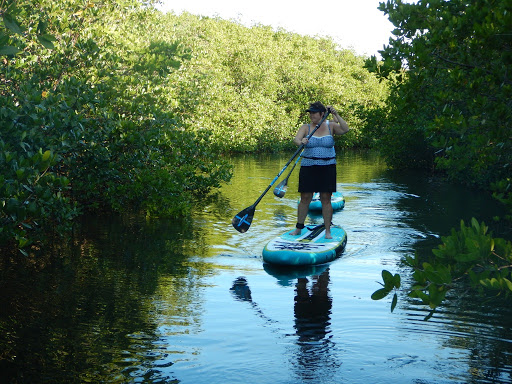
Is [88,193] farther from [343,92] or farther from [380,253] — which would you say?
[343,92]

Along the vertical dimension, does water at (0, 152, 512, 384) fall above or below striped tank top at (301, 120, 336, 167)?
below

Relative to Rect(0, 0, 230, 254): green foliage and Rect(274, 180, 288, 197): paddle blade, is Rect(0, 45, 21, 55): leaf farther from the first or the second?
Rect(274, 180, 288, 197): paddle blade

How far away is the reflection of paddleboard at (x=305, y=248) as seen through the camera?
8.55 metres

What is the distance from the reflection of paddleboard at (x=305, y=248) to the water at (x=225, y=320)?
0.16 metres

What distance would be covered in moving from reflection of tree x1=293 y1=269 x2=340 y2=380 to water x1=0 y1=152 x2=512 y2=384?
2 centimetres

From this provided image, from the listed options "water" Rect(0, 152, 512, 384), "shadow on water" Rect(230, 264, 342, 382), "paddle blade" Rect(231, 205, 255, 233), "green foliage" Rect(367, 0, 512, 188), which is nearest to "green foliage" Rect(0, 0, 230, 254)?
"water" Rect(0, 152, 512, 384)

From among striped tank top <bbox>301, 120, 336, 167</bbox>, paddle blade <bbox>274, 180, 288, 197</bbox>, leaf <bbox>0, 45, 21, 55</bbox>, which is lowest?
paddle blade <bbox>274, 180, 288, 197</bbox>

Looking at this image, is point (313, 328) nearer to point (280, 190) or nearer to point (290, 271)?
point (290, 271)

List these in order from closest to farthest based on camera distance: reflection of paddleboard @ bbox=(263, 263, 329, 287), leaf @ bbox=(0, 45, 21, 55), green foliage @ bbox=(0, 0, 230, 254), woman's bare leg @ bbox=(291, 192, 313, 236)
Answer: leaf @ bbox=(0, 45, 21, 55) → reflection of paddleboard @ bbox=(263, 263, 329, 287) → green foliage @ bbox=(0, 0, 230, 254) → woman's bare leg @ bbox=(291, 192, 313, 236)

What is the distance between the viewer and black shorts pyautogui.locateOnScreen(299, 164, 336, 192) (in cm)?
937

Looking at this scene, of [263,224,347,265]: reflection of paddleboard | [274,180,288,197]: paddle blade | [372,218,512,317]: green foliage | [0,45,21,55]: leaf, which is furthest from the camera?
[274,180,288,197]: paddle blade

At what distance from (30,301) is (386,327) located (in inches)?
140

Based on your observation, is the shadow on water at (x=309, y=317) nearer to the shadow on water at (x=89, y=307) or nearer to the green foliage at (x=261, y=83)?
the shadow on water at (x=89, y=307)

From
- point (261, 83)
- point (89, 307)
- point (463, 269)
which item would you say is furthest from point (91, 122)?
point (261, 83)
